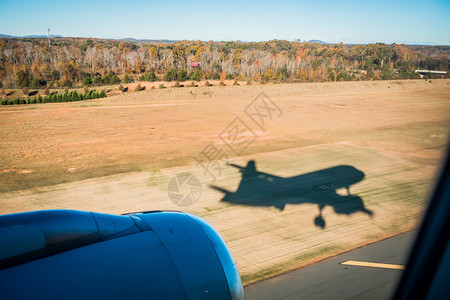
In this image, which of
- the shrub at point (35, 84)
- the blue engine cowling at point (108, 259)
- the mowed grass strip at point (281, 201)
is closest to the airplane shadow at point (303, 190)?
the mowed grass strip at point (281, 201)

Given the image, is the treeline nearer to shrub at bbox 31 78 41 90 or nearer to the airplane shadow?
shrub at bbox 31 78 41 90

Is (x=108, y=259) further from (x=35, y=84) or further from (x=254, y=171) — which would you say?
(x=35, y=84)

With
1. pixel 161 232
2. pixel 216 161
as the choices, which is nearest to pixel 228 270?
pixel 161 232

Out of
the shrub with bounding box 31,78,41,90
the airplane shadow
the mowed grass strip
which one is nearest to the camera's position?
the mowed grass strip

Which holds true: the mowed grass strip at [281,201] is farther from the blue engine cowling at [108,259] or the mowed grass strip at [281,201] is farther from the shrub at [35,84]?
the shrub at [35,84]

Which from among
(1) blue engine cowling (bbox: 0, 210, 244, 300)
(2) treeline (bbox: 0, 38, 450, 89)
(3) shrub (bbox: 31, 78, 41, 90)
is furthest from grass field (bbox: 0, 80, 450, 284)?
(2) treeline (bbox: 0, 38, 450, 89)

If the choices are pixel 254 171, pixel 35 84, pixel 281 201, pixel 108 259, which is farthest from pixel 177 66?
pixel 108 259
